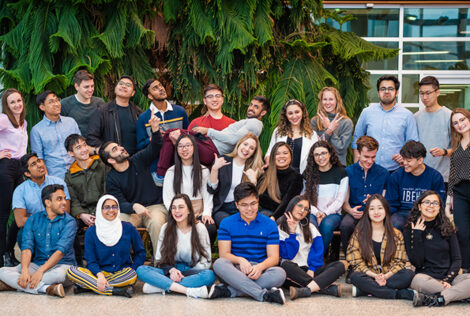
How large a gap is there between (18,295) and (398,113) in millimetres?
3428

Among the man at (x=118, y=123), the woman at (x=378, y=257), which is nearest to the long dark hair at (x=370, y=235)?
the woman at (x=378, y=257)

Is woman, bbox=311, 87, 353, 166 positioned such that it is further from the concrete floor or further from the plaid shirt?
the concrete floor

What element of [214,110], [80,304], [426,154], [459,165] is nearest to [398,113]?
[426,154]

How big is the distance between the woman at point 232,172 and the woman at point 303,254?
1.76ft

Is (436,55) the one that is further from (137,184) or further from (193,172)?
(137,184)

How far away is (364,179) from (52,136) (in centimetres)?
268

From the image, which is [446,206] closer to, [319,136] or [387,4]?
[319,136]

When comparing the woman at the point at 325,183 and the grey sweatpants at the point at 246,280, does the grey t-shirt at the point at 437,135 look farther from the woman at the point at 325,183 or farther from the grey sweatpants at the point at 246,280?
the grey sweatpants at the point at 246,280

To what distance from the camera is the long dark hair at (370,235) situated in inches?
167

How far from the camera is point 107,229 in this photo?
433 cm

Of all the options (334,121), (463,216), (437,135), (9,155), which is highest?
(334,121)

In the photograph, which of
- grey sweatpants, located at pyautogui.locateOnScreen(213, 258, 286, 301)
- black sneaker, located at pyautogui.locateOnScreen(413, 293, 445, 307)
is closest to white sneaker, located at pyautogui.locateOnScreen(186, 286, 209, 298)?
grey sweatpants, located at pyautogui.locateOnScreen(213, 258, 286, 301)

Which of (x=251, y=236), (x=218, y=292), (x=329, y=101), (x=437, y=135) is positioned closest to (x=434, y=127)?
(x=437, y=135)

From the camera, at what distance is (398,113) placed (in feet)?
16.5
